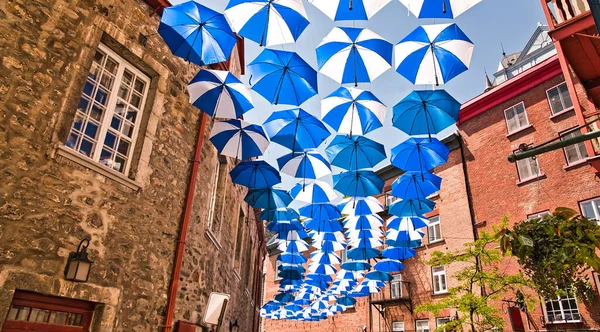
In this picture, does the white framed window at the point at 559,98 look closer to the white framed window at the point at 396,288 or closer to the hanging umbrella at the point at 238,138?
the white framed window at the point at 396,288

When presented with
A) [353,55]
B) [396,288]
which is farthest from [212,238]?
[396,288]

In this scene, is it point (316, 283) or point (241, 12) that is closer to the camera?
point (241, 12)

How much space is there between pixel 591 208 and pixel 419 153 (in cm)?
1011

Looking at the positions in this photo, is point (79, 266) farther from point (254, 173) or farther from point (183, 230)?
point (254, 173)

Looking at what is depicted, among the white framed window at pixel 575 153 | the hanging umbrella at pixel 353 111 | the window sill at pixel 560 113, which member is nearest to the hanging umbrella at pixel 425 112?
the hanging umbrella at pixel 353 111

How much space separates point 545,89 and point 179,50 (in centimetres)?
1783

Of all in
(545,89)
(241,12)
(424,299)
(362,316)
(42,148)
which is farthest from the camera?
(362,316)

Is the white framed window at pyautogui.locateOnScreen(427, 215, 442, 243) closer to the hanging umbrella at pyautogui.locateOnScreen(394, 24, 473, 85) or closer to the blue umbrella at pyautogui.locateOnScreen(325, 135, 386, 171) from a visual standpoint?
the blue umbrella at pyautogui.locateOnScreen(325, 135, 386, 171)

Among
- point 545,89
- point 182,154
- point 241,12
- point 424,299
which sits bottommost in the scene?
point 424,299

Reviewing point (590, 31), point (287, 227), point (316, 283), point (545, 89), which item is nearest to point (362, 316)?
point (316, 283)

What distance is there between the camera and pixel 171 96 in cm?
770

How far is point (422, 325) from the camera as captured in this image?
2122 centimetres

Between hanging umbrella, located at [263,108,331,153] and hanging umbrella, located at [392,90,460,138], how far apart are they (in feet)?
5.80

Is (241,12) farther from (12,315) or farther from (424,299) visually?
(424,299)
